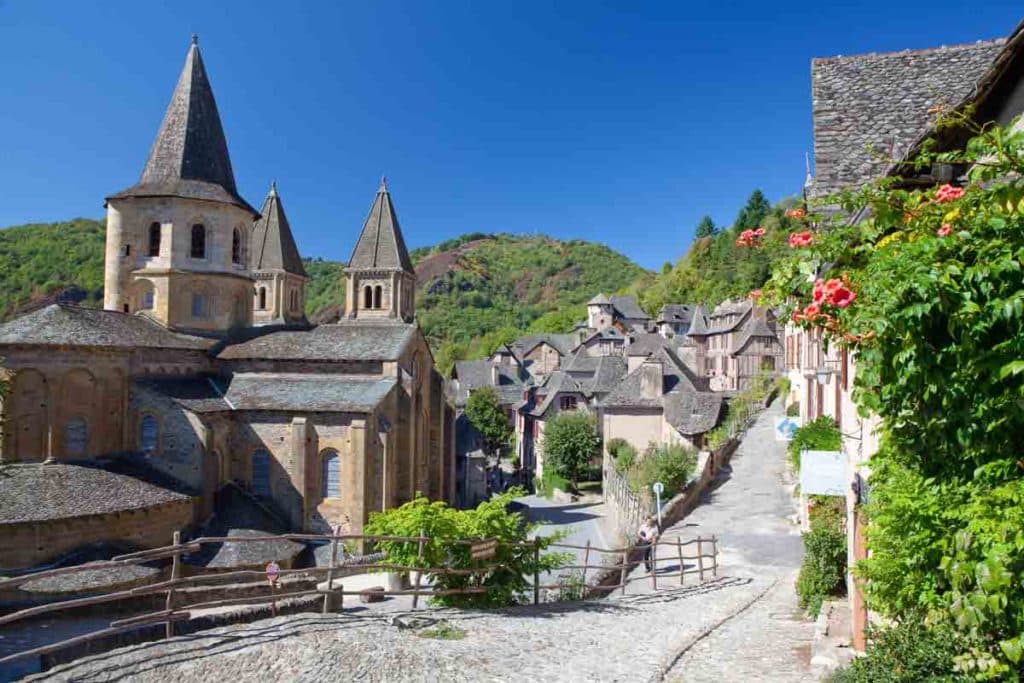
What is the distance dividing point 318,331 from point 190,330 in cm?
609

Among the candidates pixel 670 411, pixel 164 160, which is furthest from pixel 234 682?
pixel 670 411

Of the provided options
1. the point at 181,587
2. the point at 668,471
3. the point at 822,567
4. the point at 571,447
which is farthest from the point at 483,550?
the point at 571,447

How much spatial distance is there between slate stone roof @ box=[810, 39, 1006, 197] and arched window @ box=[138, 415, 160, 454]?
81.6 feet

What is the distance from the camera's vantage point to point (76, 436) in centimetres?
2486

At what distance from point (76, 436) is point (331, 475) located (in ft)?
30.4

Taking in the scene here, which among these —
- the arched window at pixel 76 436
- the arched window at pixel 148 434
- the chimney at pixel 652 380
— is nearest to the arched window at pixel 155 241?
the arched window at pixel 148 434

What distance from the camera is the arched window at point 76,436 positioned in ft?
81.0

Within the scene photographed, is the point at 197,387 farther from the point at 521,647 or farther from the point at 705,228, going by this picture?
the point at 705,228

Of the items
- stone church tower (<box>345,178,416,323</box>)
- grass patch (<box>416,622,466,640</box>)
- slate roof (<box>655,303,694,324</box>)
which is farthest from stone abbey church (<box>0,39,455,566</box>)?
slate roof (<box>655,303,694,324</box>)

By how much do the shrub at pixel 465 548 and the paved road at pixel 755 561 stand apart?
3.64 meters

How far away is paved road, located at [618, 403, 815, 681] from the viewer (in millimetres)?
9328

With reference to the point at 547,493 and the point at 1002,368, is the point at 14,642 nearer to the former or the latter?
the point at 1002,368

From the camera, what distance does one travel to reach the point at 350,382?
1138 inches

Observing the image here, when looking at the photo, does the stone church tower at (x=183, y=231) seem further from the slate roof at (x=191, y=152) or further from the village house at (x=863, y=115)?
the village house at (x=863, y=115)
